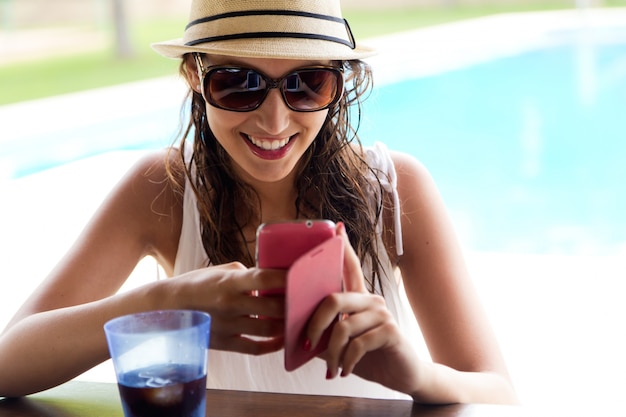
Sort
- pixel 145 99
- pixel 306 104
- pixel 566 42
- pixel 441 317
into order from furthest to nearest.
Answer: pixel 566 42, pixel 145 99, pixel 441 317, pixel 306 104

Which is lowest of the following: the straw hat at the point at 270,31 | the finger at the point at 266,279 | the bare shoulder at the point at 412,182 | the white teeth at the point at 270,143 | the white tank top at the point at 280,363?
the white tank top at the point at 280,363

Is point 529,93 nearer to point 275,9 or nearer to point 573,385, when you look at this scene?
point 573,385

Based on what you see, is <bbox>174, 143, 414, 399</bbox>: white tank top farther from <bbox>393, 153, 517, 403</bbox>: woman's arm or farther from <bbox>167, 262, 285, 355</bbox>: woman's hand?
<bbox>167, 262, 285, 355</bbox>: woman's hand

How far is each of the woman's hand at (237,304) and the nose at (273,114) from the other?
0.44 meters

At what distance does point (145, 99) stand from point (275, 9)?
29.0 ft

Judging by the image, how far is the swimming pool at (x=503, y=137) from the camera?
6.57 meters

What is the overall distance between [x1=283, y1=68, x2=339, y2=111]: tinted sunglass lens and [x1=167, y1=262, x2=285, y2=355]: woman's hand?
468mm

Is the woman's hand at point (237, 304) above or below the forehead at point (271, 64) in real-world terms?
below

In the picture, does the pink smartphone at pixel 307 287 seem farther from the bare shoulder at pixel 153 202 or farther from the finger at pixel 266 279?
the bare shoulder at pixel 153 202

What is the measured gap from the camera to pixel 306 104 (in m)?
1.57

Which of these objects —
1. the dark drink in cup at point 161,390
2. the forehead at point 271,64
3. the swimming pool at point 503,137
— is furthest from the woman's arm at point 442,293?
the swimming pool at point 503,137

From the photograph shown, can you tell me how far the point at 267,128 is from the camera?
1.58m

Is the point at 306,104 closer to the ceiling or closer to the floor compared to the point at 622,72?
closer to the ceiling

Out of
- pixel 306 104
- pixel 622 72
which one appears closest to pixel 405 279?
pixel 306 104
